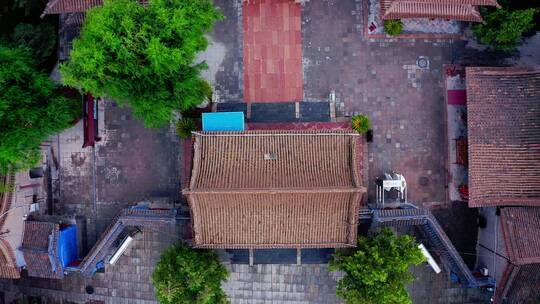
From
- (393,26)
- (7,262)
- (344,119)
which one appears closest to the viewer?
(7,262)

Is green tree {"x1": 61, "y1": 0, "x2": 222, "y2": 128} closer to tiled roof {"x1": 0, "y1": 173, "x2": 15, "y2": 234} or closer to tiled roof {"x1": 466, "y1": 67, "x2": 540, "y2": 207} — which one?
tiled roof {"x1": 0, "y1": 173, "x2": 15, "y2": 234}

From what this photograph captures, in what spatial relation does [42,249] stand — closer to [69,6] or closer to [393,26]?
[69,6]

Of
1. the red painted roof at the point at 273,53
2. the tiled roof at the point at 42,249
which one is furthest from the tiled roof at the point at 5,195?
the red painted roof at the point at 273,53

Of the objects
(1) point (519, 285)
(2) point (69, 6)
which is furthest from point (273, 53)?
(1) point (519, 285)


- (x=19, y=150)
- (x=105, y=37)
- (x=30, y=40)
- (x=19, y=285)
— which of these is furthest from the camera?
(x=19, y=285)

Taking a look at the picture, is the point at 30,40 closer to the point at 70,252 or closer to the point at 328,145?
the point at 70,252

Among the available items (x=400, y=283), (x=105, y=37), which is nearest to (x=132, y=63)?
(x=105, y=37)

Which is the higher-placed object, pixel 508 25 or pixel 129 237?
pixel 508 25
